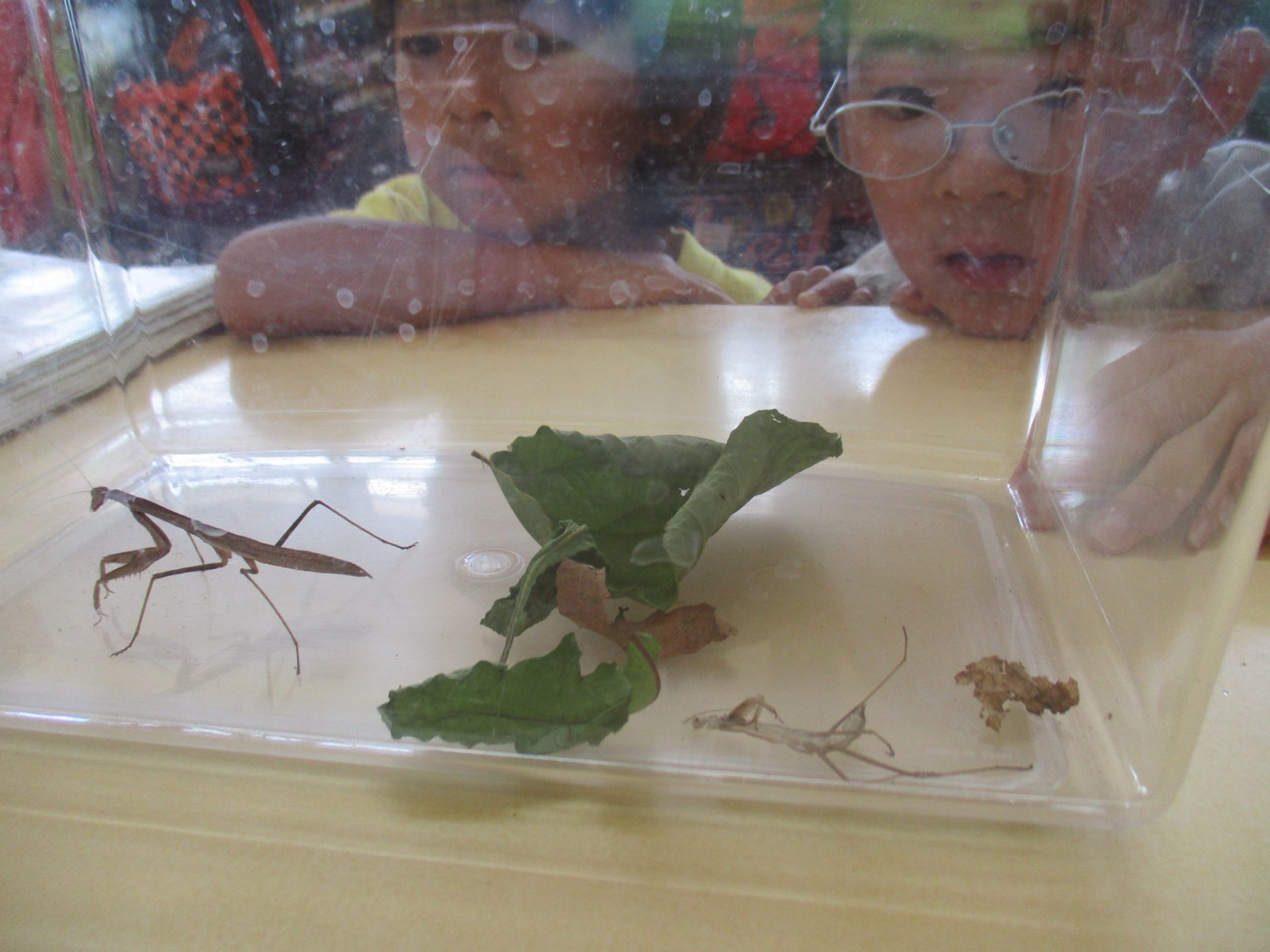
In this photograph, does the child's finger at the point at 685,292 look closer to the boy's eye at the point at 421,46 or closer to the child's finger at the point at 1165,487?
the boy's eye at the point at 421,46

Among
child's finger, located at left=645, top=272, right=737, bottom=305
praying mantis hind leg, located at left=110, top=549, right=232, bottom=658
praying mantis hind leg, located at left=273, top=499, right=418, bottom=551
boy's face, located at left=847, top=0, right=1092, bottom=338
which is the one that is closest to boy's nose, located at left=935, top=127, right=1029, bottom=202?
boy's face, located at left=847, top=0, right=1092, bottom=338

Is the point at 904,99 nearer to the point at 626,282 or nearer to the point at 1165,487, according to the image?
the point at 626,282

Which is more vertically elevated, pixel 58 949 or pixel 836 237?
pixel 836 237

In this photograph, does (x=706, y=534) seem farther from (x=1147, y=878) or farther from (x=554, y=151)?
(x=554, y=151)

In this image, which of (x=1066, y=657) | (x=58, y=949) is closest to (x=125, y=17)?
(x=58, y=949)

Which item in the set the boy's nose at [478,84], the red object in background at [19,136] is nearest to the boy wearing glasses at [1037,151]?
the boy's nose at [478,84]

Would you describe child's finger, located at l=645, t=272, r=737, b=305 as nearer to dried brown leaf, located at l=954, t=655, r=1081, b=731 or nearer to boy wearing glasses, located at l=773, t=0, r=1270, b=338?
boy wearing glasses, located at l=773, t=0, r=1270, b=338
